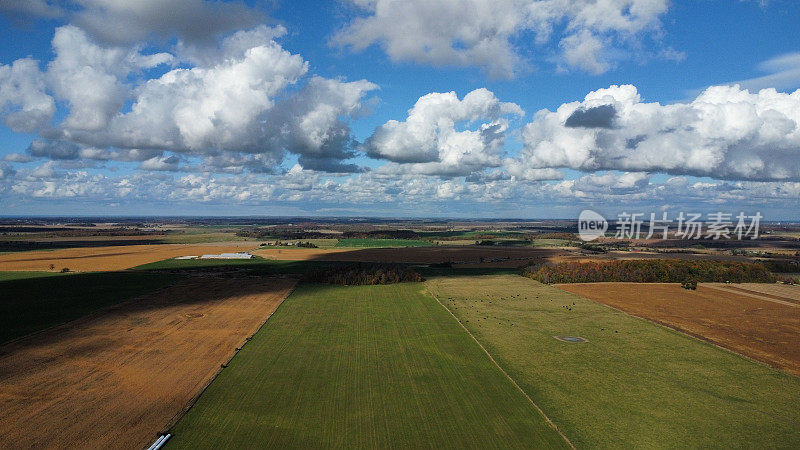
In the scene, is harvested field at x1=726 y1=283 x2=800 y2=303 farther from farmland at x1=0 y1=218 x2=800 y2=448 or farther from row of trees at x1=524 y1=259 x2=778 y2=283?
row of trees at x1=524 y1=259 x2=778 y2=283

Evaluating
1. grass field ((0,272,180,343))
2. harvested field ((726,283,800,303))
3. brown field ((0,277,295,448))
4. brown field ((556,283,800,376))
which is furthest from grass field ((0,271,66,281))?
harvested field ((726,283,800,303))

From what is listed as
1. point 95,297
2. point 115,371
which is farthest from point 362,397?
point 95,297

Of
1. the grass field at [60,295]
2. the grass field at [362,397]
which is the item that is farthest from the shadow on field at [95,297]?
the grass field at [362,397]

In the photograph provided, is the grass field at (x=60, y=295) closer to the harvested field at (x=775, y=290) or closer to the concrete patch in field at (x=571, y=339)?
the concrete patch in field at (x=571, y=339)

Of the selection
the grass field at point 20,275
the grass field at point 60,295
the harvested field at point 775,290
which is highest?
the grass field at point 60,295

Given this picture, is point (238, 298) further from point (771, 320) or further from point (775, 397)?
point (771, 320)
